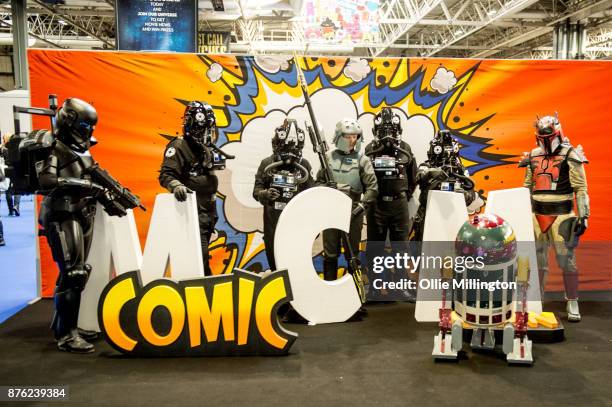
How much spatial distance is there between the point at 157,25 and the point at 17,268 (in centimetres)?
417

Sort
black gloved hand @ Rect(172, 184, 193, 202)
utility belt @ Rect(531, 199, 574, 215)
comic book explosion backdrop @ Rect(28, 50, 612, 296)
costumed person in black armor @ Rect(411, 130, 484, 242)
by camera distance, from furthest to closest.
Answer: comic book explosion backdrop @ Rect(28, 50, 612, 296) → costumed person in black armor @ Rect(411, 130, 484, 242) → utility belt @ Rect(531, 199, 574, 215) → black gloved hand @ Rect(172, 184, 193, 202)

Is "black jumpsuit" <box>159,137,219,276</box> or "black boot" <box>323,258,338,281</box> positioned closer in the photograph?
"black jumpsuit" <box>159,137,219,276</box>

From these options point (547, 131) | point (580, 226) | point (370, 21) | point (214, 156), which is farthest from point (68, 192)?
point (370, 21)

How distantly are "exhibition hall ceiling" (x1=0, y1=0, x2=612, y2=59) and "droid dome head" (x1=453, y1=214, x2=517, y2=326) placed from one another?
23.5 ft

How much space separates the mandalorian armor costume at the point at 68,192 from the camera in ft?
11.5

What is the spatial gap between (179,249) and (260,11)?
9.44 m

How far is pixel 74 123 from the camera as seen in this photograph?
360 cm

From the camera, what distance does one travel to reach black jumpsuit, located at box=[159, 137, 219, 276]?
4191mm

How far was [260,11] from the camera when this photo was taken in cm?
1185

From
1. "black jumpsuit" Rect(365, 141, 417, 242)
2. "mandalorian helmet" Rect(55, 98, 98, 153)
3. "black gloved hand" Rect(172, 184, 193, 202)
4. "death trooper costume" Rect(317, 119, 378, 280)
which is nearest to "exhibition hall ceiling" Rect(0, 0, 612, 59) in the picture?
"black jumpsuit" Rect(365, 141, 417, 242)

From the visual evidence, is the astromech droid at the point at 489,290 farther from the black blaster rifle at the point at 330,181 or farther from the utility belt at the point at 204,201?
the utility belt at the point at 204,201

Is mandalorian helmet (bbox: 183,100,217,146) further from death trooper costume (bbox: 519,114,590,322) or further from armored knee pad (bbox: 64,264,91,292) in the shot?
death trooper costume (bbox: 519,114,590,322)

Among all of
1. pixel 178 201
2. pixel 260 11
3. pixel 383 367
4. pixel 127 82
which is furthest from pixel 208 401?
pixel 260 11

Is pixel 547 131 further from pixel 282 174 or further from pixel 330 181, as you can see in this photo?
pixel 282 174
